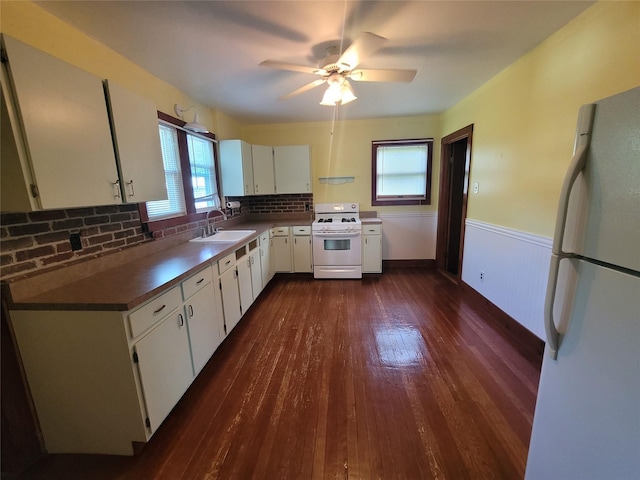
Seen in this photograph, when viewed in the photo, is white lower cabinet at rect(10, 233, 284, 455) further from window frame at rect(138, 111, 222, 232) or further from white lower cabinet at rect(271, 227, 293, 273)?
white lower cabinet at rect(271, 227, 293, 273)

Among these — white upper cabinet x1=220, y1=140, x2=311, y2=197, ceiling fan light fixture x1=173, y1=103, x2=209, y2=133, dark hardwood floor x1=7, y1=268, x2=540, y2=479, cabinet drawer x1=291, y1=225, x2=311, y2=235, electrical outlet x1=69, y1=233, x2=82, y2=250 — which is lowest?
dark hardwood floor x1=7, y1=268, x2=540, y2=479

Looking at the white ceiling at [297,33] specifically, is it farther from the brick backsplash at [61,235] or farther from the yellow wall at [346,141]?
the yellow wall at [346,141]

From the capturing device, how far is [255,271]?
312 cm

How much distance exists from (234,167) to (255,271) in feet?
4.81

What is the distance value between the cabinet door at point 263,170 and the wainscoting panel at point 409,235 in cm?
187

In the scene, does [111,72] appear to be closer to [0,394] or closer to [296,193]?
[0,394]

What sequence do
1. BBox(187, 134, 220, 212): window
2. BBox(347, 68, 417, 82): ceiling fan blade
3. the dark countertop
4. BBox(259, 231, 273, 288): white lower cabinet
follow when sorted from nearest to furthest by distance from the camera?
the dark countertop < BBox(347, 68, 417, 82): ceiling fan blade < BBox(187, 134, 220, 212): window < BBox(259, 231, 273, 288): white lower cabinet

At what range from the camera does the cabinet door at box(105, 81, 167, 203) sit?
1.57 metres

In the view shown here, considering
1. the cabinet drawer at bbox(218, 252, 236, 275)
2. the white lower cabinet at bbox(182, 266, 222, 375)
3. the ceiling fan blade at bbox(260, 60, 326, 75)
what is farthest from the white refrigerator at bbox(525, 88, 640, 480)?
the cabinet drawer at bbox(218, 252, 236, 275)

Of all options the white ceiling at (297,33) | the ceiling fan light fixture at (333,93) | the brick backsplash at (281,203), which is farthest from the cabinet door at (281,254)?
the ceiling fan light fixture at (333,93)

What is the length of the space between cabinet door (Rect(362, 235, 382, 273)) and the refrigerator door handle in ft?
9.70

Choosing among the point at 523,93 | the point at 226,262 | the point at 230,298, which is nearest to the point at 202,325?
the point at 230,298

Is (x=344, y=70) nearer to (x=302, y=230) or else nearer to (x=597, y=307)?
(x=597, y=307)

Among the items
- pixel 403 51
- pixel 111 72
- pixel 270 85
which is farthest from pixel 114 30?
pixel 403 51
